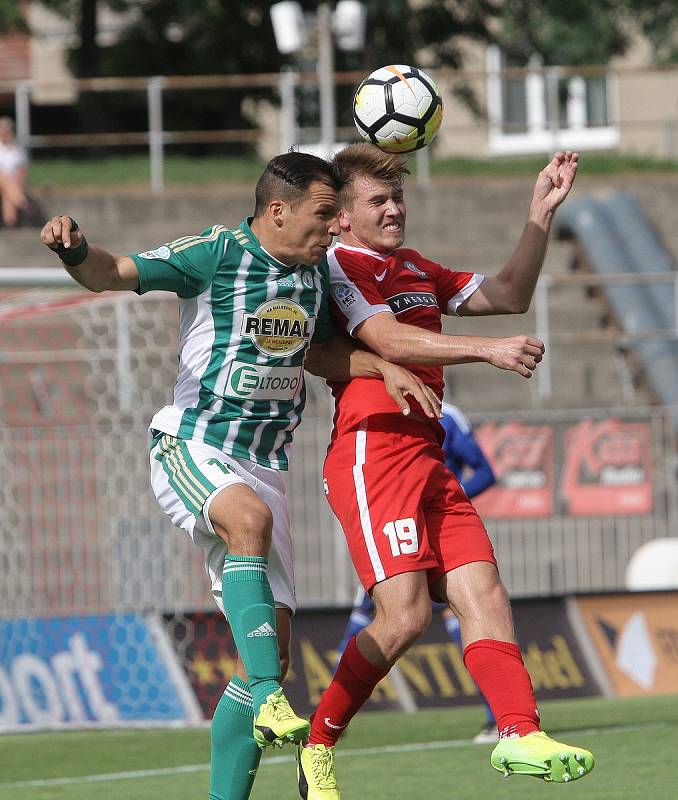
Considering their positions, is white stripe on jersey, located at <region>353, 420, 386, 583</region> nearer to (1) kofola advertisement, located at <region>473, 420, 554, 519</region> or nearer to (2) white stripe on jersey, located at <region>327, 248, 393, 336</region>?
(2) white stripe on jersey, located at <region>327, 248, 393, 336</region>

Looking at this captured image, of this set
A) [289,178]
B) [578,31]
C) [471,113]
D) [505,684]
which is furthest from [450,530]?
[471,113]

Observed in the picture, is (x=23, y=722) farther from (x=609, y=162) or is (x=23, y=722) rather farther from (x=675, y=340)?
(x=609, y=162)

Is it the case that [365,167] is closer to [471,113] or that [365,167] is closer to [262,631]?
[262,631]

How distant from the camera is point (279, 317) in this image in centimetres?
584

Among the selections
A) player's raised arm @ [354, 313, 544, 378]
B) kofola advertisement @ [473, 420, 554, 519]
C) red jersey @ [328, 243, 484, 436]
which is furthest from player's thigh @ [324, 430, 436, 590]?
kofola advertisement @ [473, 420, 554, 519]

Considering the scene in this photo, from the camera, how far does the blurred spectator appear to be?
827 inches

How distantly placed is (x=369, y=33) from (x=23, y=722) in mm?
18880

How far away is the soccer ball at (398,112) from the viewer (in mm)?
6352

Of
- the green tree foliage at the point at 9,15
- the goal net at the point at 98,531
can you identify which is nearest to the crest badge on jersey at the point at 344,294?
the goal net at the point at 98,531

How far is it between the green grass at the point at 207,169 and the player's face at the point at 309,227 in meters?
17.8

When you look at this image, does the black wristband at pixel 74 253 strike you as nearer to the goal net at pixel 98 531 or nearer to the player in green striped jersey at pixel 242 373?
the player in green striped jersey at pixel 242 373

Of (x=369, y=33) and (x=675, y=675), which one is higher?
(x=369, y=33)

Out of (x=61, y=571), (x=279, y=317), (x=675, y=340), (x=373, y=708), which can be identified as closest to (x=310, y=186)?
(x=279, y=317)

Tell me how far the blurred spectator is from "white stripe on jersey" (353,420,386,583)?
15769 mm
